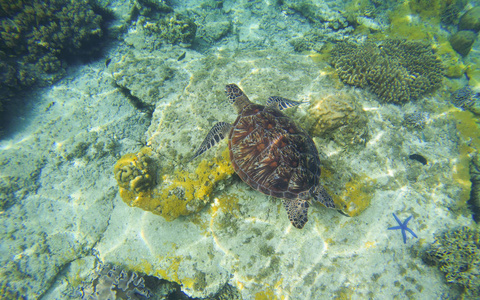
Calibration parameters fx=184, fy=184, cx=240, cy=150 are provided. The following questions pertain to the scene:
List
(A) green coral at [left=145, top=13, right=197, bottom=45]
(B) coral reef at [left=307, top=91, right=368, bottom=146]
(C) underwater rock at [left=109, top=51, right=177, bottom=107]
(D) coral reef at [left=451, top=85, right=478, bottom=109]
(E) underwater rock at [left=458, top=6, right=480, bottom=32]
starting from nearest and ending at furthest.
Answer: (B) coral reef at [left=307, top=91, right=368, bottom=146] < (C) underwater rock at [left=109, top=51, right=177, bottom=107] < (D) coral reef at [left=451, top=85, right=478, bottom=109] < (A) green coral at [left=145, top=13, right=197, bottom=45] < (E) underwater rock at [left=458, top=6, right=480, bottom=32]

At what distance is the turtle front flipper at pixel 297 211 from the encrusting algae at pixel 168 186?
46.0 inches

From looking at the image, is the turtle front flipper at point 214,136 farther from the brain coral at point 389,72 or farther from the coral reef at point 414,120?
the coral reef at point 414,120

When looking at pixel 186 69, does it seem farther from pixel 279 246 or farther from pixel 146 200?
pixel 279 246

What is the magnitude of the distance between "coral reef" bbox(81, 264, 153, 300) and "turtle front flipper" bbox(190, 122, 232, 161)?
95.0 inches

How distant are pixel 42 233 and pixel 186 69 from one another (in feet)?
16.7

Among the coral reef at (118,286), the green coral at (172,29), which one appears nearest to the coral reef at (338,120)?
the coral reef at (118,286)

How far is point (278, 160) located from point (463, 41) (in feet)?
29.0

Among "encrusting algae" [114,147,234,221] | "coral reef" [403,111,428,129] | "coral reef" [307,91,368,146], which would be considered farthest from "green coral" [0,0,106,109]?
"coral reef" [403,111,428,129]

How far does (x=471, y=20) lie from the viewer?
684cm

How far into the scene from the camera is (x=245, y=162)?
10.6ft

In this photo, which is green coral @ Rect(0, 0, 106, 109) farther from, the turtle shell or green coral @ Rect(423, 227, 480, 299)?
green coral @ Rect(423, 227, 480, 299)

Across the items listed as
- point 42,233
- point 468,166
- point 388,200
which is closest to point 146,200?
point 42,233

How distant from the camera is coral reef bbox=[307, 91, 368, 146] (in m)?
3.63

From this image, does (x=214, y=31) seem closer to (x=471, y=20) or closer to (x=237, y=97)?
(x=237, y=97)
